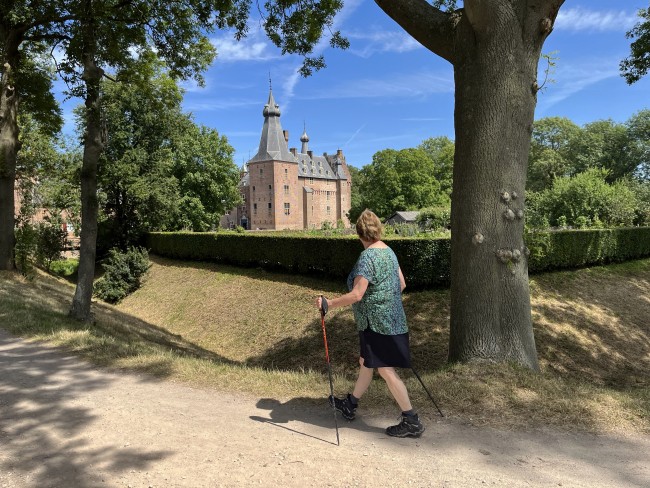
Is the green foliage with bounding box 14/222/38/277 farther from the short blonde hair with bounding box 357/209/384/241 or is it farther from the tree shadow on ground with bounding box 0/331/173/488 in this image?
the short blonde hair with bounding box 357/209/384/241

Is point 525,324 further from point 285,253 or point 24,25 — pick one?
point 24,25

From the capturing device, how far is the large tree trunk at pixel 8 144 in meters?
13.4

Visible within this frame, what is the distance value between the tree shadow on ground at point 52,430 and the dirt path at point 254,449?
1 centimetres

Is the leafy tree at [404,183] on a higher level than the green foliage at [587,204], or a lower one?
higher

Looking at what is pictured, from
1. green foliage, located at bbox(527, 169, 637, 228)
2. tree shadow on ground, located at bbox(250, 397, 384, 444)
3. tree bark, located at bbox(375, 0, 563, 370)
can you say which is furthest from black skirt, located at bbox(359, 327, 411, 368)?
green foliage, located at bbox(527, 169, 637, 228)

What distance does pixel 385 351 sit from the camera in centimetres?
383

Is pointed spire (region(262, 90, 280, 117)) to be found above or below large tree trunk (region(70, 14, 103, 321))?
above

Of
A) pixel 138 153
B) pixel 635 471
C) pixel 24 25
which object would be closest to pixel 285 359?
pixel 635 471

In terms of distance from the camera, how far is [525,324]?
17.7 ft

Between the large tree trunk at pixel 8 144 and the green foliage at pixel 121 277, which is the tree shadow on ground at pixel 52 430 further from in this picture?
the green foliage at pixel 121 277

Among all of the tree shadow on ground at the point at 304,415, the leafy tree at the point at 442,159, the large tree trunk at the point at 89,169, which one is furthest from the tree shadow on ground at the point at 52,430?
the leafy tree at the point at 442,159

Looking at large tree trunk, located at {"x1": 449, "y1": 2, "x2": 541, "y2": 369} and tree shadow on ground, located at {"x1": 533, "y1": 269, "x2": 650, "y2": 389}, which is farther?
tree shadow on ground, located at {"x1": 533, "y1": 269, "x2": 650, "y2": 389}

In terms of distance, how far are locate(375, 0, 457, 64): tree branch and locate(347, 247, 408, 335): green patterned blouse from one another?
323 cm

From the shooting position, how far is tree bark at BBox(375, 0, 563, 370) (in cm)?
519
